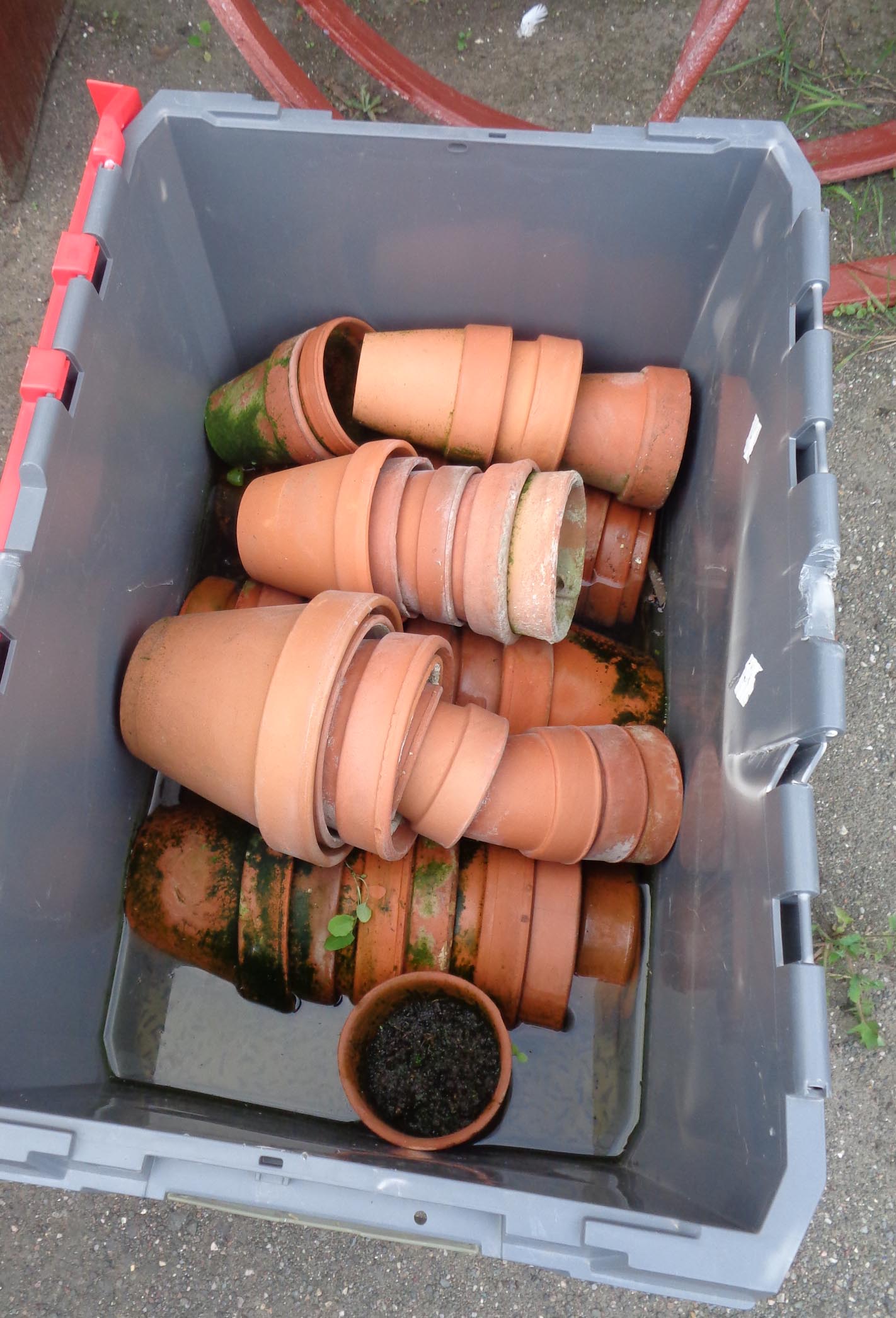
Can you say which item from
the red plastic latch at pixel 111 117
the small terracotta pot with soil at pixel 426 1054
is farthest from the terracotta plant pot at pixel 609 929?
the red plastic latch at pixel 111 117

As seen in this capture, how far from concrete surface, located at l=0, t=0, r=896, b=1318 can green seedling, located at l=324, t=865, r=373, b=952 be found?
30.0 inches

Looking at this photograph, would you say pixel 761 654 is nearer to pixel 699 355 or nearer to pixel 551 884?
pixel 551 884

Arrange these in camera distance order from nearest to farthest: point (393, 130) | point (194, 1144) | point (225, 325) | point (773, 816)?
point (194, 1144) < point (773, 816) < point (393, 130) < point (225, 325)

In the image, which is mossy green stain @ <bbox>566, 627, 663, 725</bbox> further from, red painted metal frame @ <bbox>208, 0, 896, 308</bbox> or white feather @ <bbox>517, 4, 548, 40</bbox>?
white feather @ <bbox>517, 4, 548, 40</bbox>

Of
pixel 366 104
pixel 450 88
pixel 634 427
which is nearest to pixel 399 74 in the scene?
pixel 450 88

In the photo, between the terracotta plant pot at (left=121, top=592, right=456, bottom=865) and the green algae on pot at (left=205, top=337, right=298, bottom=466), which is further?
the green algae on pot at (left=205, top=337, right=298, bottom=466)

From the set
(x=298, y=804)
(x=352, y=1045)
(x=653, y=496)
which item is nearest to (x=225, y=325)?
(x=653, y=496)

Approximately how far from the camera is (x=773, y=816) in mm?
1138

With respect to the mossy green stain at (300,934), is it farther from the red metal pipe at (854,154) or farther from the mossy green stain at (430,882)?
the red metal pipe at (854,154)

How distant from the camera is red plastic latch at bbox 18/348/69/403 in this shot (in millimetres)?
1225

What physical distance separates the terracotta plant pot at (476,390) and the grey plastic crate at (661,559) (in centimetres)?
15

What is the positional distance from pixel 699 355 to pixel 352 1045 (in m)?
1.33

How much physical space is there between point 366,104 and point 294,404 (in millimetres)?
1306

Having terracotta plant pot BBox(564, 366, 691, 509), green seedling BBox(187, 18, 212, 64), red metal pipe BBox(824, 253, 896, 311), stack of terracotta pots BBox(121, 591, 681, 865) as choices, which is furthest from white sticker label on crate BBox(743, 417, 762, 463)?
green seedling BBox(187, 18, 212, 64)
